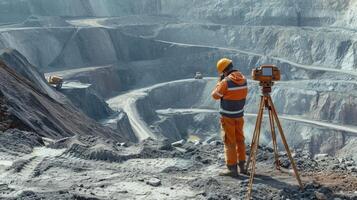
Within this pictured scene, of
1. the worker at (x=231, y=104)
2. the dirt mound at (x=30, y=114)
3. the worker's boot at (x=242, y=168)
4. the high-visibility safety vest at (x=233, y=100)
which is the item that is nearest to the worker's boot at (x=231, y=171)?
the worker at (x=231, y=104)

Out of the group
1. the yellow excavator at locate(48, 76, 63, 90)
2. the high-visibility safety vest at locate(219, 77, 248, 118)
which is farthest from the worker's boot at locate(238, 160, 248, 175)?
the yellow excavator at locate(48, 76, 63, 90)

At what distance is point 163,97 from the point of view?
43.0m

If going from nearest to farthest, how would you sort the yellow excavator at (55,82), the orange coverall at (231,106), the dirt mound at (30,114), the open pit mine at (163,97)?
the orange coverall at (231,106) → the open pit mine at (163,97) → the dirt mound at (30,114) → the yellow excavator at (55,82)

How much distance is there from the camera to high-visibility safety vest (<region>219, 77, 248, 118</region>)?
7215 mm

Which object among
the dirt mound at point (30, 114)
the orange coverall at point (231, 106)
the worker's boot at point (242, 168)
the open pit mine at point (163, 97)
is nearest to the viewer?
Result: the orange coverall at point (231, 106)

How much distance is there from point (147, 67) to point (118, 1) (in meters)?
19.0

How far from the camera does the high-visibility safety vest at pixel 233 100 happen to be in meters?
7.21

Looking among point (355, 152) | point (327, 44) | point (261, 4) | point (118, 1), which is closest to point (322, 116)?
point (355, 152)

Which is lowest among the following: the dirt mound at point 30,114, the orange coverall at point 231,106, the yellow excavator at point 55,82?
the yellow excavator at point 55,82

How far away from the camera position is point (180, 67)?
159ft

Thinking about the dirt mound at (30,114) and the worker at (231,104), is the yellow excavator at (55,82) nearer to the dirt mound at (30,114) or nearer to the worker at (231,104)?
the dirt mound at (30,114)

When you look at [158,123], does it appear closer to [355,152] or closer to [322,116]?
[322,116]

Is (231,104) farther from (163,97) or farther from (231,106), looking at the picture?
(163,97)

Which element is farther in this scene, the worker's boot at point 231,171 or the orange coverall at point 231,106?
the worker's boot at point 231,171
